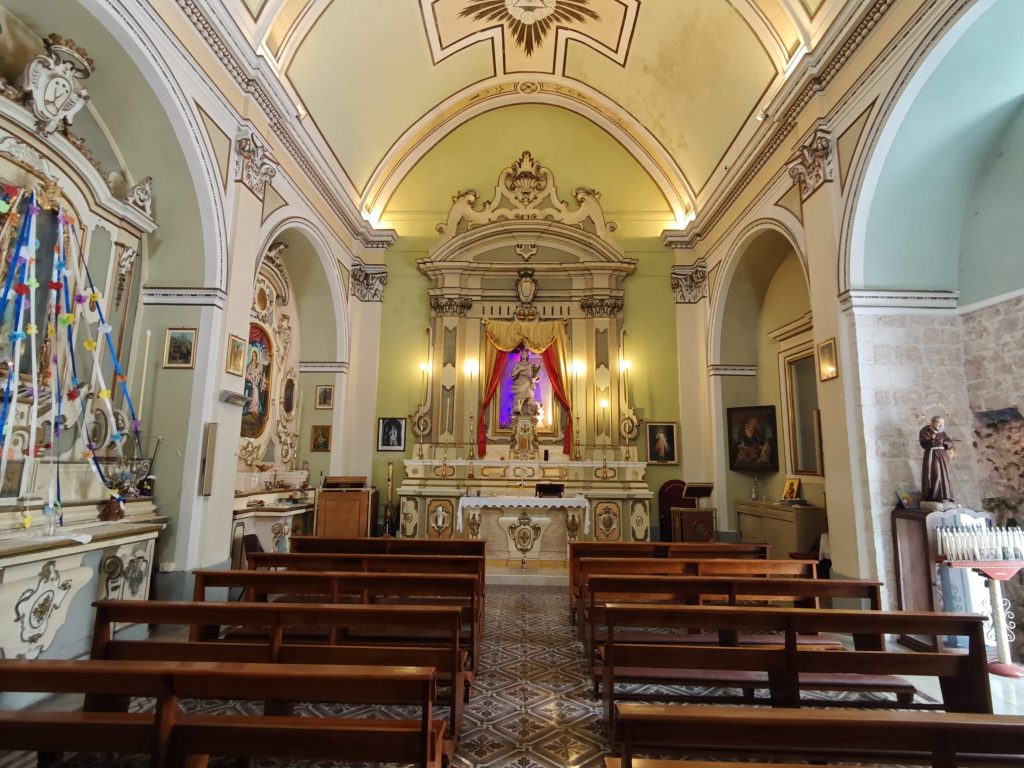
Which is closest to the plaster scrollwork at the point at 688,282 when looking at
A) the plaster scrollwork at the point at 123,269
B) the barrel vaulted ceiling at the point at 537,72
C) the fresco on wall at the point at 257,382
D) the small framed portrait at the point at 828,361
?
the barrel vaulted ceiling at the point at 537,72

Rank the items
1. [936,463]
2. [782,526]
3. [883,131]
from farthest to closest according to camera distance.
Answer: [782,526], [883,131], [936,463]

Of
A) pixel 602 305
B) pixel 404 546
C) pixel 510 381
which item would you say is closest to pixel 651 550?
pixel 404 546

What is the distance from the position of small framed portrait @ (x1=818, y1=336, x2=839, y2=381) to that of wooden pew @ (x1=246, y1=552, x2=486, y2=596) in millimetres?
4117

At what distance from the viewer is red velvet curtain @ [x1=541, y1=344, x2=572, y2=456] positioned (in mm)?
10242

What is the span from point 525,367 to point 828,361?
5450 millimetres

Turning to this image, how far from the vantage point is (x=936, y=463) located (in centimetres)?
495

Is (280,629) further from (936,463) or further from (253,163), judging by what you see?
(253,163)

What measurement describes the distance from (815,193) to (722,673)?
5.33 metres

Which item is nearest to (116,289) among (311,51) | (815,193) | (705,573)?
(311,51)

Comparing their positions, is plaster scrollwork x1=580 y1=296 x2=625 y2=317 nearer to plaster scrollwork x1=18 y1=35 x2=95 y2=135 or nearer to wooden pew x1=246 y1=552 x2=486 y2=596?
wooden pew x1=246 y1=552 x2=486 y2=596

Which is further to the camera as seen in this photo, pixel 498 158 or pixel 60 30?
pixel 498 158

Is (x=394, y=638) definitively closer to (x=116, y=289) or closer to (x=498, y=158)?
(x=116, y=289)

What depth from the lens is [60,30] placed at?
469cm

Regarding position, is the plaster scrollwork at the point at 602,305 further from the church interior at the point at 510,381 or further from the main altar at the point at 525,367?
the church interior at the point at 510,381
